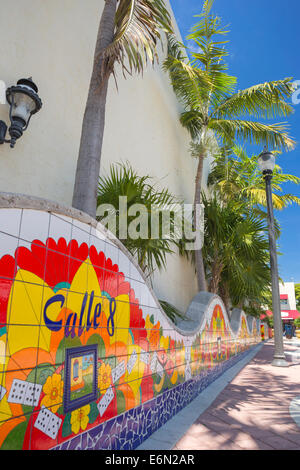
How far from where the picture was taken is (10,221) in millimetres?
1473

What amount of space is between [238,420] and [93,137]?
3.44 meters

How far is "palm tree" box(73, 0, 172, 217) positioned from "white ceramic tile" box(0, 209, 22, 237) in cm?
137

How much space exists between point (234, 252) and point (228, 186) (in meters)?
3.84

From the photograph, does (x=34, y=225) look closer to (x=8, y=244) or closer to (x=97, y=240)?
(x=8, y=244)

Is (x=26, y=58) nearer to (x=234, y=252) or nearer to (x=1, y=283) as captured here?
(x=1, y=283)

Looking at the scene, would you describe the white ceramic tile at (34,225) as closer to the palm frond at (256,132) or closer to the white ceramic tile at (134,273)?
the white ceramic tile at (134,273)

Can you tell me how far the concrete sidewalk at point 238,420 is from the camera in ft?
8.64

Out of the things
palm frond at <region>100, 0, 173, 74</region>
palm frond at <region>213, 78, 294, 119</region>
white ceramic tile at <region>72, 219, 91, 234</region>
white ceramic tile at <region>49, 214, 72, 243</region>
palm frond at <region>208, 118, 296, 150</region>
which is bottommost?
white ceramic tile at <region>49, 214, 72, 243</region>

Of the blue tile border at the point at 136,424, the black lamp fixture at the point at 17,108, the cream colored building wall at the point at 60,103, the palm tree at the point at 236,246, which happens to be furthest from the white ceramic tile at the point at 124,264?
the palm tree at the point at 236,246

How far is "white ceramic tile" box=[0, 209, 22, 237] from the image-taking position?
1425 mm

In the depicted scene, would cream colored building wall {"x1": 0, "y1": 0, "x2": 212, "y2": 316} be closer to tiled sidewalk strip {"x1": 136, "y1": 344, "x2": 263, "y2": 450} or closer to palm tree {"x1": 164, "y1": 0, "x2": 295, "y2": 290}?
palm tree {"x1": 164, "y1": 0, "x2": 295, "y2": 290}

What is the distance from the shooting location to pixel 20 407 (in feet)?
4.65

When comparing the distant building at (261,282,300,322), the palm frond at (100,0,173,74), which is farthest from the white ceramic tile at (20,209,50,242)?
the distant building at (261,282,300,322)

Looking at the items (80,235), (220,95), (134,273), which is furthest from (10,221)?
(220,95)
